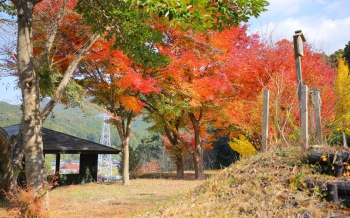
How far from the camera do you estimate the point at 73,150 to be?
14.7 m

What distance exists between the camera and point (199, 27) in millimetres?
4363

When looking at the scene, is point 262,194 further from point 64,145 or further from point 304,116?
point 64,145

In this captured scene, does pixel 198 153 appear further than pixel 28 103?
Yes

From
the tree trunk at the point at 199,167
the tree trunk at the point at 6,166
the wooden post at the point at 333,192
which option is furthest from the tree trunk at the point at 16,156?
the tree trunk at the point at 199,167

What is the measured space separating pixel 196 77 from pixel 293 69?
13.3 feet

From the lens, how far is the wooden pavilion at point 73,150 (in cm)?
1408

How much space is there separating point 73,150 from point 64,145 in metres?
0.54

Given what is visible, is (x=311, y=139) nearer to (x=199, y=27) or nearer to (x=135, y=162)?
(x=199, y=27)

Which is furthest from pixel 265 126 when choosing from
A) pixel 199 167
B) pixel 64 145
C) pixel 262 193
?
pixel 199 167

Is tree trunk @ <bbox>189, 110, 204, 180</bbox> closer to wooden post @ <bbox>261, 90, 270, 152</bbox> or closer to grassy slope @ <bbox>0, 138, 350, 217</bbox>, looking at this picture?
wooden post @ <bbox>261, 90, 270, 152</bbox>

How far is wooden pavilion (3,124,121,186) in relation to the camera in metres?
14.1

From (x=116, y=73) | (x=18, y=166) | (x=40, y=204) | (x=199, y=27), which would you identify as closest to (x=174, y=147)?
(x=116, y=73)

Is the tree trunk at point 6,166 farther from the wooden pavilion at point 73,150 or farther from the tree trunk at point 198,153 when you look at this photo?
the tree trunk at point 198,153

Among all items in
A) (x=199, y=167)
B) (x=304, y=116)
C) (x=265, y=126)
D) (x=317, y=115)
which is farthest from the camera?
(x=199, y=167)
